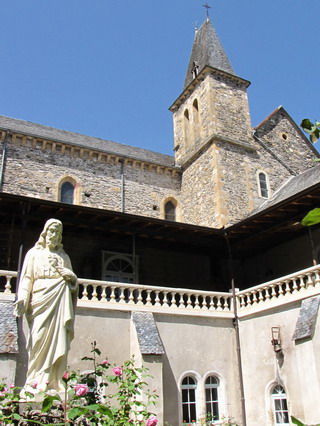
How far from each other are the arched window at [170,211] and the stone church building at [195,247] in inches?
3.8

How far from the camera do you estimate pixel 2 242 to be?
1477 centimetres

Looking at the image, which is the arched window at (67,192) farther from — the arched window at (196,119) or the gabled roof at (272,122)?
the gabled roof at (272,122)

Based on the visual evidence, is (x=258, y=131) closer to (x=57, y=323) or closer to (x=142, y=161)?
(x=142, y=161)

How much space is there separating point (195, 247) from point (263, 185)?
6.25 meters

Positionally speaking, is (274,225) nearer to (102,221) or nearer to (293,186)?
(102,221)

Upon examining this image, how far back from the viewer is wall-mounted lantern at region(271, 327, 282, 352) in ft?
39.9

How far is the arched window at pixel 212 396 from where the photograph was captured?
12.7 m

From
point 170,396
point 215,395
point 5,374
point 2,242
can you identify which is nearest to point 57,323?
point 5,374

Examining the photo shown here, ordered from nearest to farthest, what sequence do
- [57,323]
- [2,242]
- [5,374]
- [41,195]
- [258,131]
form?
1. [57,323]
2. [5,374]
3. [2,242]
4. [41,195]
5. [258,131]

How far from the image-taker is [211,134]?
802 inches

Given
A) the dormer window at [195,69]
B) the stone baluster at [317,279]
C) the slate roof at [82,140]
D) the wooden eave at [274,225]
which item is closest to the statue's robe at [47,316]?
the stone baluster at [317,279]

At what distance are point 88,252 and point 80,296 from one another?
3.40m

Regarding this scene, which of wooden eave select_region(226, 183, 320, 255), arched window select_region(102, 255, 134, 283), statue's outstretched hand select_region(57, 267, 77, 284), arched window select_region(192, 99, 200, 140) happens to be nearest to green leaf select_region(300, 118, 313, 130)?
statue's outstretched hand select_region(57, 267, 77, 284)

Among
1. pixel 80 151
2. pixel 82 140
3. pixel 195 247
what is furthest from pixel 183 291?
pixel 82 140
